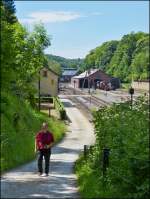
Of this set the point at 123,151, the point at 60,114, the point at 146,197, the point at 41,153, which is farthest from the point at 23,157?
the point at 60,114

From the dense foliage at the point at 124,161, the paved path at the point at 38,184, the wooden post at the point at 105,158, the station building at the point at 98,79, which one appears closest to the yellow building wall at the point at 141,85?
the station building at the point at 98,79

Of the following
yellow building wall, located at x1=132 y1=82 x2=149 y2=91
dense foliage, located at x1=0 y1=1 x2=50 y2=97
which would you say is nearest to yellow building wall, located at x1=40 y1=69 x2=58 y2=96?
dense foliage, located at x1=0 y1=1 x2=50 y2=97

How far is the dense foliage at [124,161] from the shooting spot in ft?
35.8

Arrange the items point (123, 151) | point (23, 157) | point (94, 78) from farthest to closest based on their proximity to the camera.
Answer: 1. point (94, 78)
2. point (23, 157)
3. point (123, 151)

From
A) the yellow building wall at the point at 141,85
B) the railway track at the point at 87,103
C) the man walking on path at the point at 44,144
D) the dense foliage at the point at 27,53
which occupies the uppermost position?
the dense foliage at the point at 27,53

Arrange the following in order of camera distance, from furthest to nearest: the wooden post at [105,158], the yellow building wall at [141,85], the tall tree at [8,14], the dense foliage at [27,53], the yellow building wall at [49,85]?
the yellow building wall at [141,85], the yellow building wall at [49,85], the dense foliage at [27,53], the tall tree at [8,14], the wooden post at [105,158]

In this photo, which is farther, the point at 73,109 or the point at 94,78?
the point at 94,78

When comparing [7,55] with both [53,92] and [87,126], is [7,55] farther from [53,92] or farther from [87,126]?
[53,92]

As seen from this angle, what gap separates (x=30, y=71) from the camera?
52.8 m

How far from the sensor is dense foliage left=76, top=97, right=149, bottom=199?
10906mm

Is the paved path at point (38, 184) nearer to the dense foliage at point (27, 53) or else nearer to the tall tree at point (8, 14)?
the tall tree at point (8, 14)

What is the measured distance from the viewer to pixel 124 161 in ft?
37.1

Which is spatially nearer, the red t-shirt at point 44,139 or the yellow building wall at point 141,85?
the red t-shirt at point 44,139

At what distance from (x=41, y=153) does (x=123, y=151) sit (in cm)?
504
